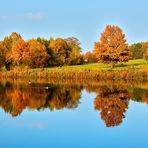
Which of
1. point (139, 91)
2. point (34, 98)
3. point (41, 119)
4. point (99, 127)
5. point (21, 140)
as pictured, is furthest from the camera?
point (139, 91)

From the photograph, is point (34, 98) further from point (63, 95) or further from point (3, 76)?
point (3, 76)

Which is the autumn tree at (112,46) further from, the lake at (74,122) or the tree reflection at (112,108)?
the lake at (74,122)

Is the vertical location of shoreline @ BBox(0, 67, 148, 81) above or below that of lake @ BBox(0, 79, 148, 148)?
above

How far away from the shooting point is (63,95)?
118ft

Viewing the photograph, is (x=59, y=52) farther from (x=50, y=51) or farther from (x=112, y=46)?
(x=112, y=46)

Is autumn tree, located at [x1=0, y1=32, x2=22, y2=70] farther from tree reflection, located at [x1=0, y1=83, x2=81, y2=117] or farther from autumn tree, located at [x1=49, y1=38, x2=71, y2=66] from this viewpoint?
tree reflection, located at [x1=0, y1=83, x2=81, y2=117]

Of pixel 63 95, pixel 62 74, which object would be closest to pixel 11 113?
pixel 63 95

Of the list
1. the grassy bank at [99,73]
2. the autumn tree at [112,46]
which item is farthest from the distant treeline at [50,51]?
the grassy bank at [99,73]

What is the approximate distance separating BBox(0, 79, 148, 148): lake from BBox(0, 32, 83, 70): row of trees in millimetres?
45492

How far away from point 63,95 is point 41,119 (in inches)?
546

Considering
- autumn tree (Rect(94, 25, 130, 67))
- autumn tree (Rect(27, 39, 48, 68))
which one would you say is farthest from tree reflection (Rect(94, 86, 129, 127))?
autumn tree (Rect(27, 39, 48, 68))

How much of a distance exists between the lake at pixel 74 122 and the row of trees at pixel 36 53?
149 feet

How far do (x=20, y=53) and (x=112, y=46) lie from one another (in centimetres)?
2453

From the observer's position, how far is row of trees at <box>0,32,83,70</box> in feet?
256
